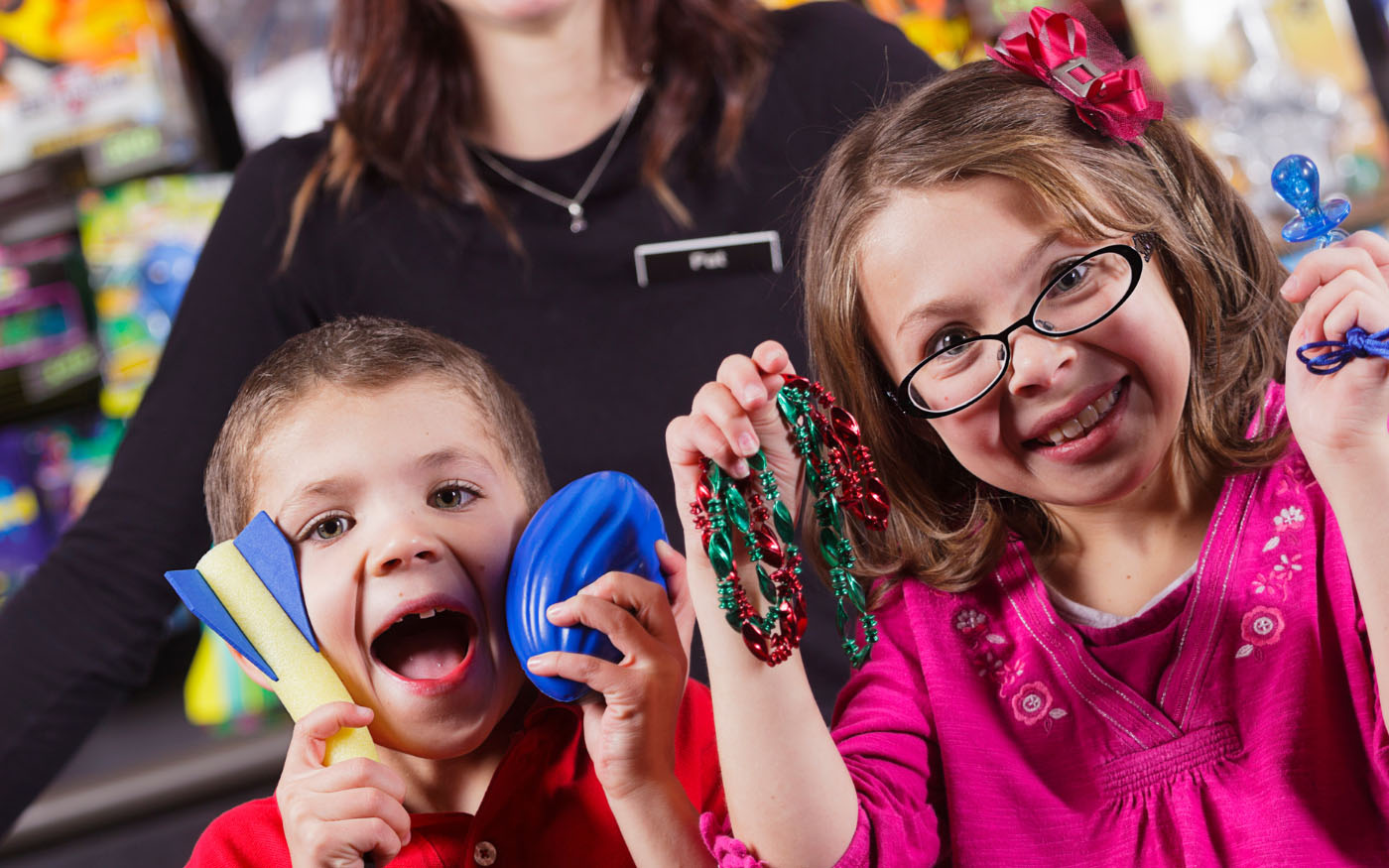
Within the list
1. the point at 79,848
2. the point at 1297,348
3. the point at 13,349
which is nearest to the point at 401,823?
the point at 1297,348

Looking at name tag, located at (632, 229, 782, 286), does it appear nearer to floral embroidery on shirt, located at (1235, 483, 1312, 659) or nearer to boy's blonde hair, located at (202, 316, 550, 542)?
boy's blonde hair, located at (202, 316, 550, 542)

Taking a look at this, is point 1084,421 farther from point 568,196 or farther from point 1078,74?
point 568,196

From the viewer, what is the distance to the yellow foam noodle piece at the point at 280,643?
0.53m

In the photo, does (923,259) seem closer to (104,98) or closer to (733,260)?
(733,260)

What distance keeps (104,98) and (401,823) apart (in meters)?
1.82

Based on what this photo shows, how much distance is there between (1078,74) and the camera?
2.11ft

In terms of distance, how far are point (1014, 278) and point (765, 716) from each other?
9.0 inches

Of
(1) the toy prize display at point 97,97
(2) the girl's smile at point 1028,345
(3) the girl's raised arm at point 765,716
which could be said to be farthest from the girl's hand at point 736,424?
(1) the toy prize display at point 97,97

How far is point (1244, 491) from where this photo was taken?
69cm

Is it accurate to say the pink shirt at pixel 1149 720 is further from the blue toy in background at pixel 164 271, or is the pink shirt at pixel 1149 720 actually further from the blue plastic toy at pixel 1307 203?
the blue toy in background at pixel 164 271

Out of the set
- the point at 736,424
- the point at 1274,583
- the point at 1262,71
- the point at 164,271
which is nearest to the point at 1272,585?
the point at 1274,583

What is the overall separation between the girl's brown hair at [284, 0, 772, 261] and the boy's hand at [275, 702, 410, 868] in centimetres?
36

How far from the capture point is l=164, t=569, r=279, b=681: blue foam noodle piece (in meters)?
0.52

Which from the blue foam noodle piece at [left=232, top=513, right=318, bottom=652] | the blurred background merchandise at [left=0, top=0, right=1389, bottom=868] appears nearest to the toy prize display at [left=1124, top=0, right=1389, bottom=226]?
the blurred background merchandise at [left=0, top=0, right=1389, bottom=868]
